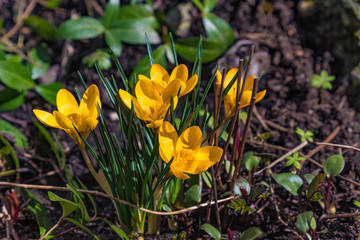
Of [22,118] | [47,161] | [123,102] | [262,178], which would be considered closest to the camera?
Result: [123,102]

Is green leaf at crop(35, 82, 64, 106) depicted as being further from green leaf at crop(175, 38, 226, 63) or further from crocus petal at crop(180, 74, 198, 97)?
crocus petal at crop(180, 74, 198, 97)

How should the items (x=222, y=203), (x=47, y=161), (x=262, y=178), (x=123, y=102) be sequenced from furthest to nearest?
(x=47, y=161)
(x=262, y=178)
(x=222, y=203)
(x=123, y=102)

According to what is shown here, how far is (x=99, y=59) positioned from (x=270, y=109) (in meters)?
0.97

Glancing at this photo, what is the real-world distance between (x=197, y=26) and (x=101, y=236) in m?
1.41

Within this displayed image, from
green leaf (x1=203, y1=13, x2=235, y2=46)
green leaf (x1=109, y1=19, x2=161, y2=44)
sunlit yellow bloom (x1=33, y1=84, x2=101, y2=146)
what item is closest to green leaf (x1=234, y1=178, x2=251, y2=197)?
sunlit yellow bloom (x1=33, y1=84, x2=101, y2=146)

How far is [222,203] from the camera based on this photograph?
58.8 inches

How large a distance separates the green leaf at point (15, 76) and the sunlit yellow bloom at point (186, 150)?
1.20m

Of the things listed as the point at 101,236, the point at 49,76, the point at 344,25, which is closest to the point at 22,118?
the point at 49,76

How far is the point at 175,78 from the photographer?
46.1 inches

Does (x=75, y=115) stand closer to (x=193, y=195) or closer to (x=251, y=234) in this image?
(x=193, y=195)

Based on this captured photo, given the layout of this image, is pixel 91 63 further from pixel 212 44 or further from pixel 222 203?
pixel 222 203

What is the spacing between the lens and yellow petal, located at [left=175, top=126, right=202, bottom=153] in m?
1.10

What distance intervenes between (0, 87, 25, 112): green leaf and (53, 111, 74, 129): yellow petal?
41.1 inches

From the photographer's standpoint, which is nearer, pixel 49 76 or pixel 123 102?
pixel 123 102
